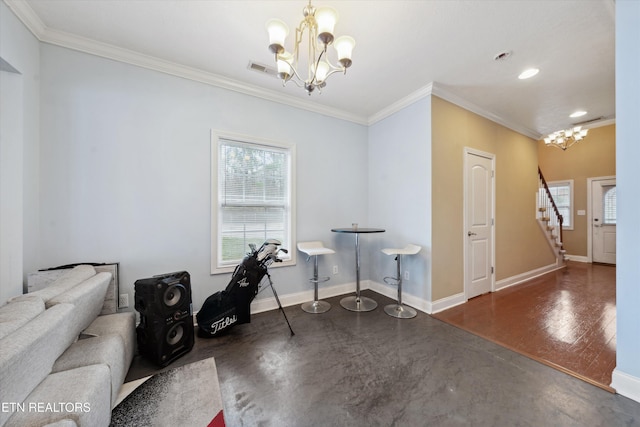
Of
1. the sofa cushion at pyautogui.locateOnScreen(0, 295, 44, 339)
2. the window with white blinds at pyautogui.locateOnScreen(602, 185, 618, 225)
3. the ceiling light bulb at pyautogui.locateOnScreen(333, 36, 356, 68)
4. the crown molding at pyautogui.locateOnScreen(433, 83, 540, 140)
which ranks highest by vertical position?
the crown molding at pyautogui.locateOnScreen(433, 83, 540, 140)

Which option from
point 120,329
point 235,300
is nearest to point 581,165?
point 235,300

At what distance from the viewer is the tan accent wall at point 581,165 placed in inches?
204

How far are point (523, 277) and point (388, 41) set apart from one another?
4.61 m

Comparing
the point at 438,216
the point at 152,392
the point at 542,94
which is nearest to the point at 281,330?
the point at 152,392

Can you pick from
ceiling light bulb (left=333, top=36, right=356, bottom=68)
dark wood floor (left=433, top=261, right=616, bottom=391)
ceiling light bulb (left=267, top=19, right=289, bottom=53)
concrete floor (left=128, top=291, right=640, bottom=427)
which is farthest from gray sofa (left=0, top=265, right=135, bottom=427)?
dark wood floor (left=433, top=261, right=616, bottom=391)

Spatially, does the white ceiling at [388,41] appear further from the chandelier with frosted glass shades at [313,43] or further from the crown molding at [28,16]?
the chandelier with frosted glass shades at [313,43]

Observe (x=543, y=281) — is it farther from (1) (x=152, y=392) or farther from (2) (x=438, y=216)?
(1) (x=152, y=392)

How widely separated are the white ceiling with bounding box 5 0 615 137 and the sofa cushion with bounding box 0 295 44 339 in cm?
217

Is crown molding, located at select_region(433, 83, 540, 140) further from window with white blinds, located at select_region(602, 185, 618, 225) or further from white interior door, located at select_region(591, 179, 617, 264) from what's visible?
window with white blinds, located at select_region(602, 185, 618, 225)

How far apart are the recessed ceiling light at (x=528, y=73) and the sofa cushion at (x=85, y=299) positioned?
4.55m

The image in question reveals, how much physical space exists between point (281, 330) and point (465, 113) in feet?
12.4

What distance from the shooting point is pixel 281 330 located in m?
2.52

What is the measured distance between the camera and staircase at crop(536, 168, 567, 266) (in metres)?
4.72

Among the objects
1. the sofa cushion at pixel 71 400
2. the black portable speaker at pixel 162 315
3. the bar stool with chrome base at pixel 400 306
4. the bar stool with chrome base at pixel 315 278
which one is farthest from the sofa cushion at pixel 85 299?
the bar stool with chrome base at pixel 400 306
